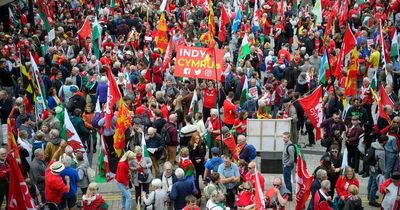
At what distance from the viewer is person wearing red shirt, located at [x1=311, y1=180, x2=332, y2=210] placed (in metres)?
13.9

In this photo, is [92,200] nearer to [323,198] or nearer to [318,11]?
[323,198]

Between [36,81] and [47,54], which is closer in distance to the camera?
[36,81]

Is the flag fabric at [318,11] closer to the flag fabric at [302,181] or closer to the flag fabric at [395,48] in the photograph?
the flag fabric at [395,48]

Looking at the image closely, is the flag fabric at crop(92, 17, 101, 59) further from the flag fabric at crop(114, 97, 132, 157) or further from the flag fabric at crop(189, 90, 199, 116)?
the flag fabric at crop(114, 97, 132, 157)

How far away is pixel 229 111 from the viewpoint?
63.0 ft

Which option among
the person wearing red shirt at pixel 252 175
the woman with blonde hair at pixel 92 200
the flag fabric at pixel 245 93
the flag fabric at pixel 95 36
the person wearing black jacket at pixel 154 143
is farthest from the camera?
the flag fabric at pixel 95 36

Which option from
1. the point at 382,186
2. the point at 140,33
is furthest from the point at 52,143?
the point at 140,33

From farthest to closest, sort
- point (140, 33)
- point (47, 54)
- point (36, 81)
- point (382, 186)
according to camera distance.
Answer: point (140, 33)
point (47, 54)
point (36, 81)
point (382, 186)

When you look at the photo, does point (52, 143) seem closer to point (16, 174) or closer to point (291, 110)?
point (16, 174)

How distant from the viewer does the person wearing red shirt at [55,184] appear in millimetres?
14664

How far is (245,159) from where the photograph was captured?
1641cm

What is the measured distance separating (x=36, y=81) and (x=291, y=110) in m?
6.01

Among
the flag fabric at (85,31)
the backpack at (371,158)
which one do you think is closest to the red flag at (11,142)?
the backpack at (371,158)

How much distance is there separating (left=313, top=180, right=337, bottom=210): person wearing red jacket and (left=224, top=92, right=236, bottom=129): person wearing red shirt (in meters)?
5.40
